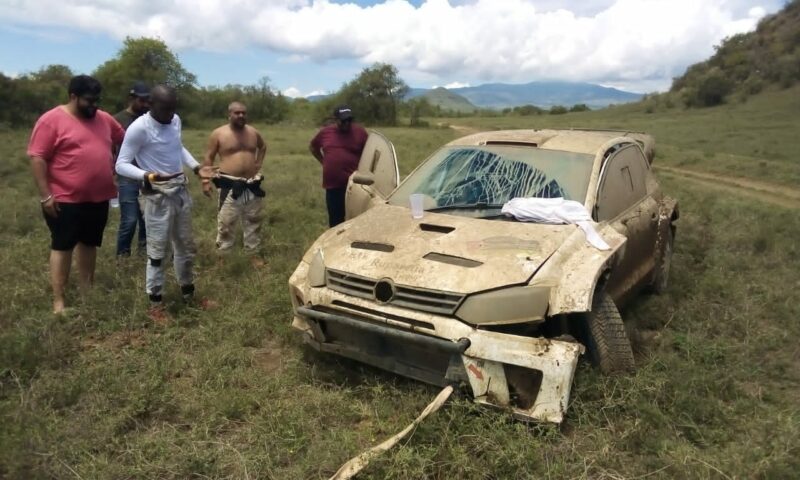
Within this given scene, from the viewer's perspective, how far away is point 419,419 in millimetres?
2941

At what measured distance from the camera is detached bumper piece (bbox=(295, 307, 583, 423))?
288 cm

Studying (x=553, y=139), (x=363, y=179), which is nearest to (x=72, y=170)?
(x=363, y=179)

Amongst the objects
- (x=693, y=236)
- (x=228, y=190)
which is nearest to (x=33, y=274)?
(x=228, y=190)

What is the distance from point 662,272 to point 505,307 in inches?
112

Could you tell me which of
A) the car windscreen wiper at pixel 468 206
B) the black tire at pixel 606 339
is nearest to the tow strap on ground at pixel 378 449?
the black tire at pixel 606 339

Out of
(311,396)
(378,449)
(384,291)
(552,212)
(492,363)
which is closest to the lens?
(378,449)

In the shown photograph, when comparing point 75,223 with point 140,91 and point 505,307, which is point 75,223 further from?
point 505,307

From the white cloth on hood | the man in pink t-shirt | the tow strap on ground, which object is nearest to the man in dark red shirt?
the man in pink t-shirt

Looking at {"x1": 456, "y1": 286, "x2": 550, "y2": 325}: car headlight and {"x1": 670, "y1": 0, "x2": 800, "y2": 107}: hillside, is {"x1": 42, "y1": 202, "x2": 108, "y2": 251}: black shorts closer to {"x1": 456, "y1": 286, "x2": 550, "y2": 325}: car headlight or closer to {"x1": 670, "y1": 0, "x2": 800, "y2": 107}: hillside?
{"x1": 456, "y1": 286, "x2": 550, "y2": 325}: car headlight

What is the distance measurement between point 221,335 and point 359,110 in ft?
141

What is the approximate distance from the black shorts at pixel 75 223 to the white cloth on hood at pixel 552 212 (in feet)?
10.6

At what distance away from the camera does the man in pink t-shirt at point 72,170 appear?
4340 mm

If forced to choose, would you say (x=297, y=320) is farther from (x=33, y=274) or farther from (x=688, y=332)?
(x=33, y=274)

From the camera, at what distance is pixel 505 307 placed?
304cm
